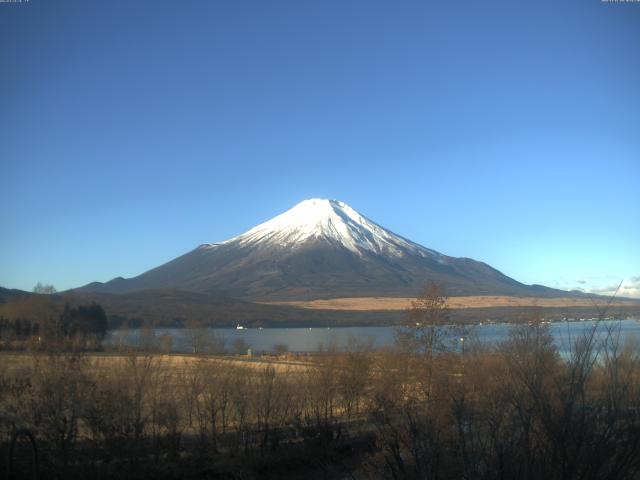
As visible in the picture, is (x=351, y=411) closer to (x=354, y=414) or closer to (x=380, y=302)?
(x=354, y=414)

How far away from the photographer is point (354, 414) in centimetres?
2248

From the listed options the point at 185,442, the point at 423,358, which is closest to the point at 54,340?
the point at 185,442

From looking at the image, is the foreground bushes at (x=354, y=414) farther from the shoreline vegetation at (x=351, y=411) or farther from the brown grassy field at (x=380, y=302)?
the brown grassy field at (x=380, y=302)

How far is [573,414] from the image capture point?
455cm

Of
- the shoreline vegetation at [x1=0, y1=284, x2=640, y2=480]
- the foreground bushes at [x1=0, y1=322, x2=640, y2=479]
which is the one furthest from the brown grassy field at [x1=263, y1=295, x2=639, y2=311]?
the foreground bushes at [x1=0, y1=322, x2=640, y2=479]

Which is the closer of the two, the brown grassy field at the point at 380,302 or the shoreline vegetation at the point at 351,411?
the shoreline vegetation at the point at 351,411

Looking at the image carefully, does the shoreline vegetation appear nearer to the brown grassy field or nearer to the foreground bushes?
the foreground bushes

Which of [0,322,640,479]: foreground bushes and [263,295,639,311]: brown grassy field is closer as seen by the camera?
[0,322,640,479]: foreground bushes

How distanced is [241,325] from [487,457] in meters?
114

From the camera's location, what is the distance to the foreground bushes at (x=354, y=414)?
4594 millimetres

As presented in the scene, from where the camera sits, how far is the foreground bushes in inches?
181

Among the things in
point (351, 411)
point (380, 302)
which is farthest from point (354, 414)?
point (380, 302)

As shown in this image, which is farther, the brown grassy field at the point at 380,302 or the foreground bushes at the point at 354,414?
the brown grassy field at the point at 380,302

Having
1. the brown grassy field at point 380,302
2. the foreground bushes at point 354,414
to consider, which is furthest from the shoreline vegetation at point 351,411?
the brown grassy field at point 380,302
